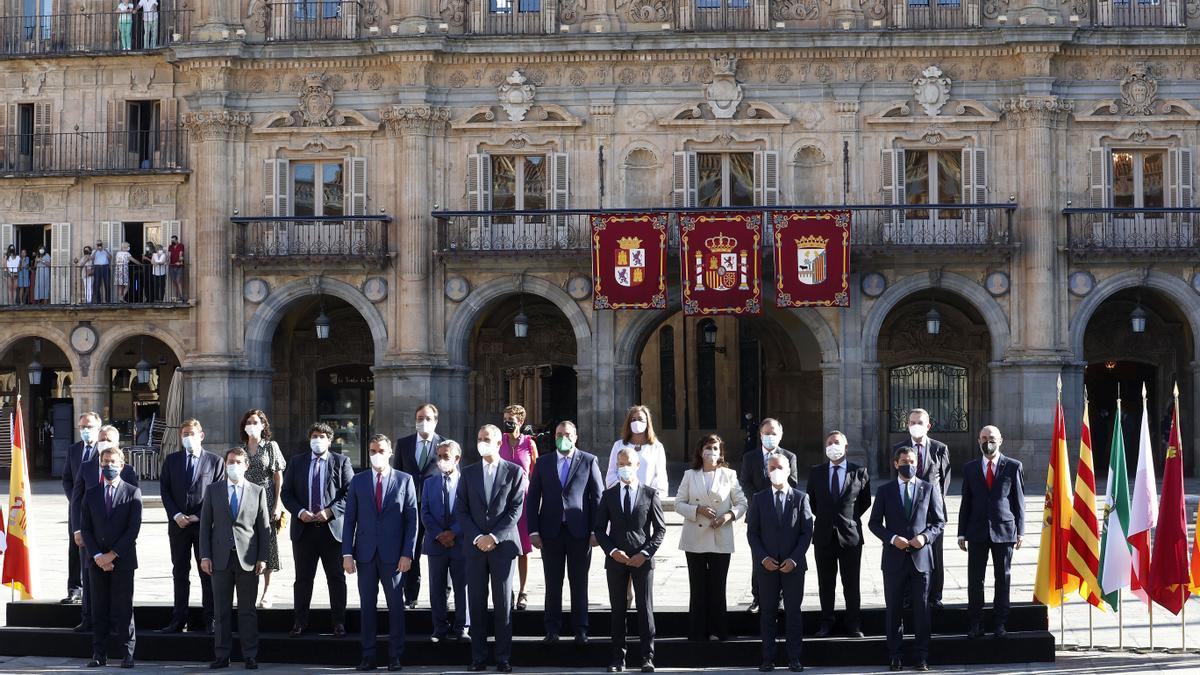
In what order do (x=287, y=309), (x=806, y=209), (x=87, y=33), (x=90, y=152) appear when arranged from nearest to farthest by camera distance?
(x=806, y=209) < (x=287, y=309) < (x=90, y=152) < (x=87, y=33)

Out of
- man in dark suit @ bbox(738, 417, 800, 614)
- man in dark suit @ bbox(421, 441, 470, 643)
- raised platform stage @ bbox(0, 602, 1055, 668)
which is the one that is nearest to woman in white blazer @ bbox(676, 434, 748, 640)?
raised platform stage @ bbox(0, 602, 1055, 668)

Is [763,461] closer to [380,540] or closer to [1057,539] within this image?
[1057,539]

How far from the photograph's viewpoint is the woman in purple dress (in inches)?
683

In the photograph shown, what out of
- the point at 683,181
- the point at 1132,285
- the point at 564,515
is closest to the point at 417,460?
the point at 564,515

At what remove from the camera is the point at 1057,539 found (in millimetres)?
16688

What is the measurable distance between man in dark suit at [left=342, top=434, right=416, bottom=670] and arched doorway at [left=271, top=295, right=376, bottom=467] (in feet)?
80.8

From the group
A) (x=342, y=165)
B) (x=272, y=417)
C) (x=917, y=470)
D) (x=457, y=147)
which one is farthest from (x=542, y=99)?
(x=917, y=470)

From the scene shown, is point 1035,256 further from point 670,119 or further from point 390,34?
point 390,34

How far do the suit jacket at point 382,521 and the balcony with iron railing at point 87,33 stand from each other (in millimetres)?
24858

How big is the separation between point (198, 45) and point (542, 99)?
7.11 m

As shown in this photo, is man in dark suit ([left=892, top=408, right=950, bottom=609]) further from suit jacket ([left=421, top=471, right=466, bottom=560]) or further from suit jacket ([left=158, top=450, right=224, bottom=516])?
suit jacket ([left=158, top=450, right=224, bottom=516])

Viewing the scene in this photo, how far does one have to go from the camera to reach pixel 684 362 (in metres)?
44.6

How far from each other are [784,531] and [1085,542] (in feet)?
10.5

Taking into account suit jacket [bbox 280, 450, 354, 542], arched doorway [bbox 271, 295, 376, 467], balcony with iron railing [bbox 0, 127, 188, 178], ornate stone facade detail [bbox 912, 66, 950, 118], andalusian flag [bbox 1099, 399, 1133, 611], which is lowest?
andalusian flag [bbox 1099, 399, 1133, 611]
